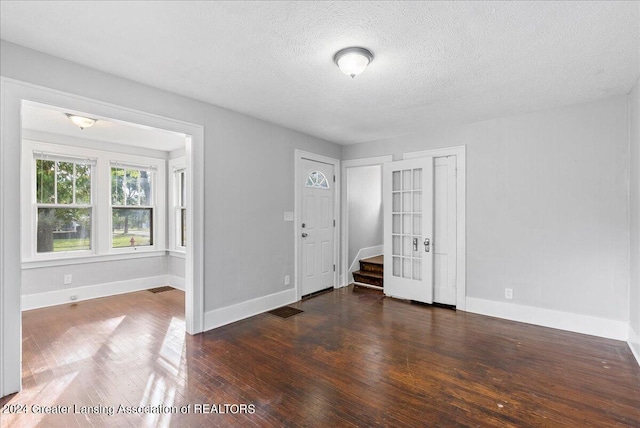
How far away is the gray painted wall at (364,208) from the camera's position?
20.0 ft

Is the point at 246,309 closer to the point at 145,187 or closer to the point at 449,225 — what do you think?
the point at 449,225

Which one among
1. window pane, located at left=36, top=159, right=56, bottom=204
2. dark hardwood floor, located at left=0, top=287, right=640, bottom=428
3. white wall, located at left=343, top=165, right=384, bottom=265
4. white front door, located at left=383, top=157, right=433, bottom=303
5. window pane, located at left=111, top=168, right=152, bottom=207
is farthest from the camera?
white wall, located at left=343, top=165, right=384, bottom=265

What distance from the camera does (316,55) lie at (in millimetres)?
2480

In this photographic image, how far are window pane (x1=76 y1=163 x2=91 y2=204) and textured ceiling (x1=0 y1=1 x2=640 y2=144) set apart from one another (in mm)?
2873

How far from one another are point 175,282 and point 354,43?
506cm

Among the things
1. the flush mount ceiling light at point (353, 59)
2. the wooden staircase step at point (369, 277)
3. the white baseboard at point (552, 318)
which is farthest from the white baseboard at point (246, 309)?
the flush mount ceiling light at point (353, 59)

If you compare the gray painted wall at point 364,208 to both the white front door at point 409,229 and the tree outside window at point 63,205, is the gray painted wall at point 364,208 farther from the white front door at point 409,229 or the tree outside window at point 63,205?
the tree outside window at point 63,205

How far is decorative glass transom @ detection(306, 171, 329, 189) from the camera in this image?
5137 millimetres

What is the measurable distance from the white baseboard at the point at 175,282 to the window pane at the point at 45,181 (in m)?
2.13

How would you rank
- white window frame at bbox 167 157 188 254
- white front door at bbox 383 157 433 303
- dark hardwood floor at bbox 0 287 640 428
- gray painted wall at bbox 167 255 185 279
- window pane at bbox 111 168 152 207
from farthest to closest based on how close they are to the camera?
white window frame at bbox 167 157 188 254
gray painted wall at bbox 167 255 185 279
window pane at bbox 111 168 152 207
white front door at bbox 383 157 433 303
dark hardwood floor at bbox 0 287 640 428

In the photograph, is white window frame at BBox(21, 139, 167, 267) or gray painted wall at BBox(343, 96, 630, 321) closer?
gray painted wall at BBox(343, 96, 630, 321)

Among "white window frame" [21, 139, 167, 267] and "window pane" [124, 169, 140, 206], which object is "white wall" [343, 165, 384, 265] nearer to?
"white window frame" [21, 139, 167, 267]

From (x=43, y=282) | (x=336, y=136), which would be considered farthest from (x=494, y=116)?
(x=43, y=282)

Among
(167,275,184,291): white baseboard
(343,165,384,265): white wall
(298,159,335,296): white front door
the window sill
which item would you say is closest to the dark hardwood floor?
the window sill
